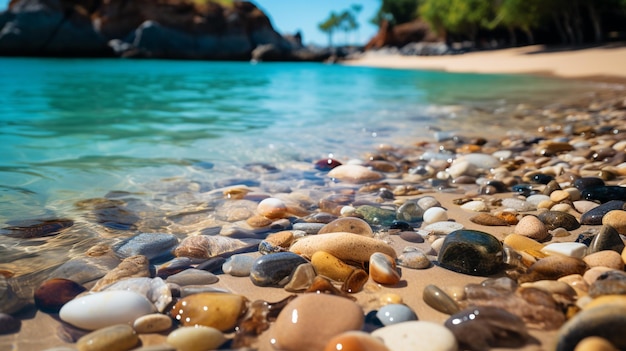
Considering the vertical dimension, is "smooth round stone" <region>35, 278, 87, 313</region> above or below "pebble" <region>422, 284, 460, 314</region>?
above

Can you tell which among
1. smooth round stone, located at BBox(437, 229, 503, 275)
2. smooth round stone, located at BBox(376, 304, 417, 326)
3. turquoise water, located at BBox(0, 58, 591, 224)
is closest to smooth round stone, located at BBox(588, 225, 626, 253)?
smooth round stone, located at BBox(437, 229, 503, 275)

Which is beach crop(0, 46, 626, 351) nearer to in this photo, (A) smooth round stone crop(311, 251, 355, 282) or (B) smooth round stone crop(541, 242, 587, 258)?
(A) smooth round stone crop(311, 251, 355, 282)

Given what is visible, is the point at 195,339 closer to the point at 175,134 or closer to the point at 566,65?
the point at 175,134

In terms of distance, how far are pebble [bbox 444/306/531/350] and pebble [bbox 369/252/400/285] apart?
0.34 metres

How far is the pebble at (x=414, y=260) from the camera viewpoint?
1.78m

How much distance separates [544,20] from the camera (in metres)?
30.3

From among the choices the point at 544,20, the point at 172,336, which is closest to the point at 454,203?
the point at 172,336

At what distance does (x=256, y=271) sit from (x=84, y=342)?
650 millimetres

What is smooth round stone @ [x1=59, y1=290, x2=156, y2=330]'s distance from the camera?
4.43 ft

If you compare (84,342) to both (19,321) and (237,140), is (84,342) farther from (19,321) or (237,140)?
(237,140)

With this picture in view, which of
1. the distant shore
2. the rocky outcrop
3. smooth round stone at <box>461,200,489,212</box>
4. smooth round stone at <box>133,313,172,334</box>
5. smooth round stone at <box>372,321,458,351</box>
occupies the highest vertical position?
the rocky outcrop

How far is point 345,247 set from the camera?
1818 mm

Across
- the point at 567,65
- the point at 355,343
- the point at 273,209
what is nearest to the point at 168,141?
the point at 273,209

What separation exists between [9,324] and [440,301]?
4.91 ft
